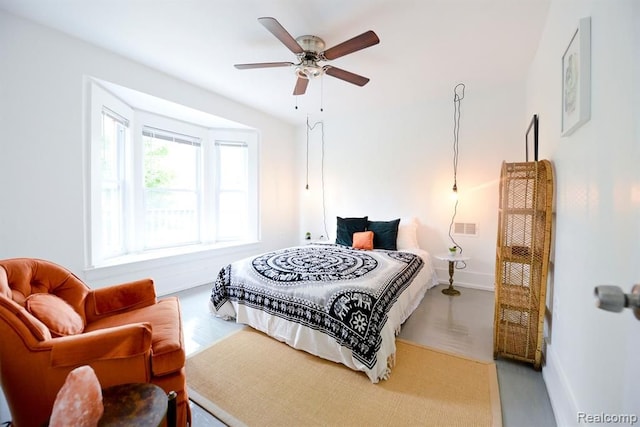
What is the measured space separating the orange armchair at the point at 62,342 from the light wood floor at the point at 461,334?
473mm

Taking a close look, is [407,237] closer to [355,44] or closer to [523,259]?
[523,259]

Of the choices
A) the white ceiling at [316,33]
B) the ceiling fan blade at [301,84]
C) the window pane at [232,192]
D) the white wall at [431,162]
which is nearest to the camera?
the white ceiling at [316,33]

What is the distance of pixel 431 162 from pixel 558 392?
2.99 metres

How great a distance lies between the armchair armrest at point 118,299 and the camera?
5.83ft

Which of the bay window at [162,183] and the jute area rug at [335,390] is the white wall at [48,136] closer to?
the bay window at [162,183]

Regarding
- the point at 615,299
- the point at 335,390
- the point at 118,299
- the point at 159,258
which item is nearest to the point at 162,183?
the point at 159,258

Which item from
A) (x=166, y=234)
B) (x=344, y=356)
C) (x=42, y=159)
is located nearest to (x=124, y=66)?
(x=42, y=159)

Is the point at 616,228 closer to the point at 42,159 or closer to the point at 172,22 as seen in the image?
the point at 172,22

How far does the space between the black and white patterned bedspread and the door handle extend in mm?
1421

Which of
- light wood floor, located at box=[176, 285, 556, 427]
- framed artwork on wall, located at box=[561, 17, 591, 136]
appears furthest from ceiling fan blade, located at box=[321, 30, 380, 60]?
light wood floor, located at box=[176, 285, 556, 427]

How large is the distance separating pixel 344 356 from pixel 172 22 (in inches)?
119

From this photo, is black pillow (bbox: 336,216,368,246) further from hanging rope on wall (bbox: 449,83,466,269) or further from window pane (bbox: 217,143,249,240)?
window pane (bbox: 217,143,249,240)

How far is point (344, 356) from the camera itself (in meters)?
1.89

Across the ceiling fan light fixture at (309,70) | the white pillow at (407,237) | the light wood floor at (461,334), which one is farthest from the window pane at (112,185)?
the white pillow at (407,237)
